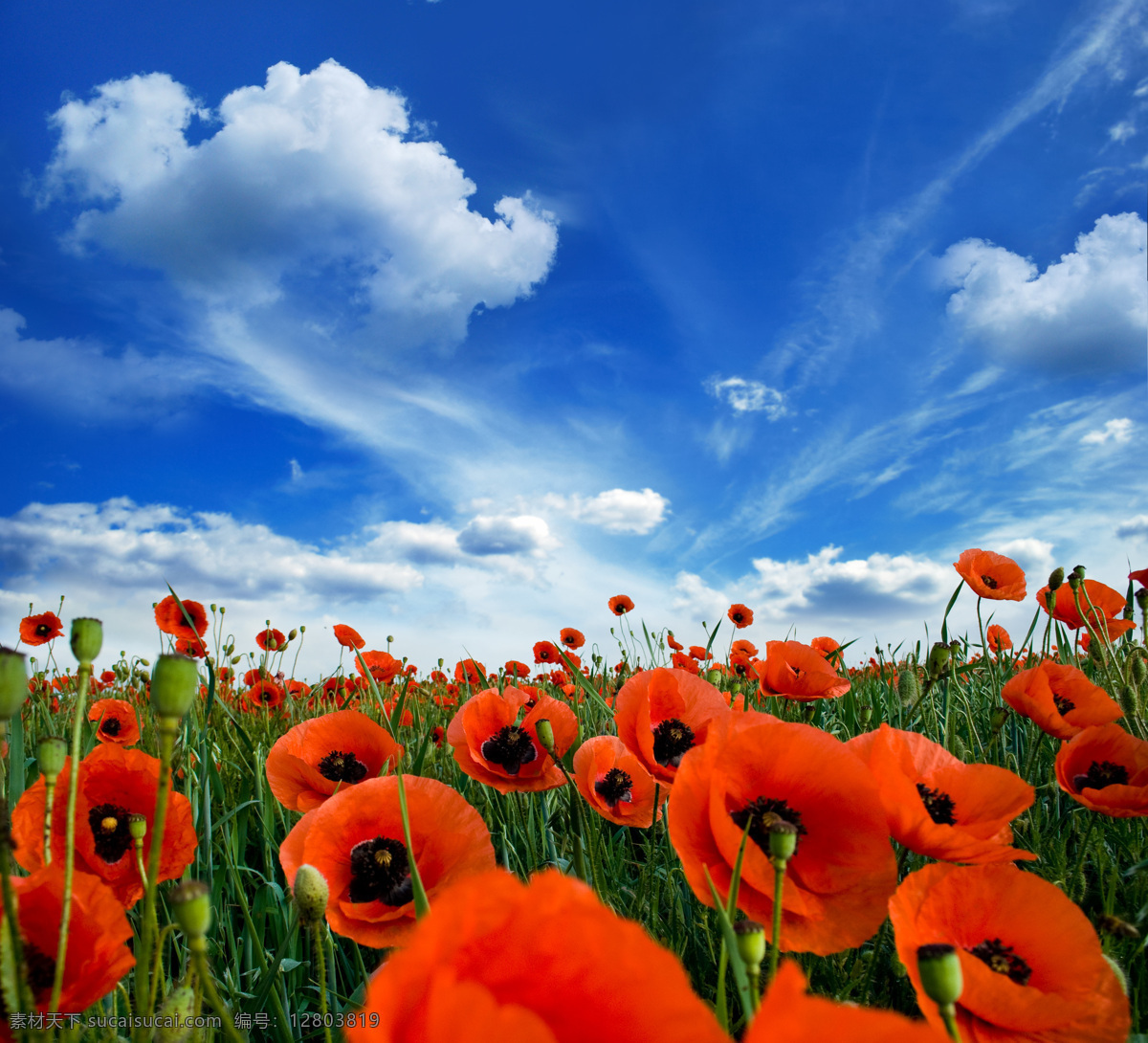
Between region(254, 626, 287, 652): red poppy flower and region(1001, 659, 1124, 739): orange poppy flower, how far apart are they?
167 inches

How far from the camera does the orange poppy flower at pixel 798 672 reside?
2.14 metres

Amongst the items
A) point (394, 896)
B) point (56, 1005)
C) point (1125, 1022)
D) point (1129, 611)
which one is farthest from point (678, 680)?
point (1129, 611)

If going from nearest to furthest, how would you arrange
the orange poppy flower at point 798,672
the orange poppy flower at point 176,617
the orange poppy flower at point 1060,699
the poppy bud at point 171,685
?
the poppy bud at point 171,685 → the orange poppy flower at point 1060,699 → the orange poppy flower at point 798,672 → the orange poppy flower at point 176,617

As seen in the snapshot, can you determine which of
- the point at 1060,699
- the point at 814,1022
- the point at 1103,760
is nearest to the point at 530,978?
the point at 814,1022

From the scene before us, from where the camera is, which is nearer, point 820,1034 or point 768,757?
point 820,1034

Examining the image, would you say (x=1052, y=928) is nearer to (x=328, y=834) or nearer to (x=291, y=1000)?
(x=328, y=834)

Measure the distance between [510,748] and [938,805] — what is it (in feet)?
3.22

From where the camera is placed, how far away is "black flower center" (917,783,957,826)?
1280 millimetres

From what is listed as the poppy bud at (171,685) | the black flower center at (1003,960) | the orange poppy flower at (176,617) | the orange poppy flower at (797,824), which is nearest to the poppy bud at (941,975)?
the orange poppy flower at (797,824)

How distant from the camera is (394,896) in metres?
1.24

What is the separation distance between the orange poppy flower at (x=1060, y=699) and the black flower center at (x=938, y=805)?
1006 mm

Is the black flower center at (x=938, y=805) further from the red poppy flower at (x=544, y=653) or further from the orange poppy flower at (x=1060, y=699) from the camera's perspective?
the red poppy flower at (x=544, y=653)

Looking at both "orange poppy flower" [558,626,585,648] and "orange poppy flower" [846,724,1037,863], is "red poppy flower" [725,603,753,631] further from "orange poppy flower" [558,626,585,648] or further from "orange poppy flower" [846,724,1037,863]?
"orange poppy flower" [846,724,1037,863]

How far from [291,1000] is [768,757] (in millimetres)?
1496
